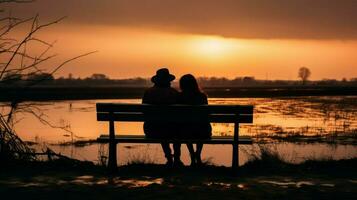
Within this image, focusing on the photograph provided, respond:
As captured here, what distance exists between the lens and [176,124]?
8.66m

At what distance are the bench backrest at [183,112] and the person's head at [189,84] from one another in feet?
2.72

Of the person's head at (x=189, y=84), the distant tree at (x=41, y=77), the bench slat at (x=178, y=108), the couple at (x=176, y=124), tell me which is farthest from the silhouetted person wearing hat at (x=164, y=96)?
the distant tree at (x=41, y=77)

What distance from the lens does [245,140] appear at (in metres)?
8.48

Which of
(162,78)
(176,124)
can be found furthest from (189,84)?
(176,124)

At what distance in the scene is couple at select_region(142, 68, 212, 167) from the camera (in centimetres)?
862

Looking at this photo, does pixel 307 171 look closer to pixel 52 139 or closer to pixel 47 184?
pixel 47 184

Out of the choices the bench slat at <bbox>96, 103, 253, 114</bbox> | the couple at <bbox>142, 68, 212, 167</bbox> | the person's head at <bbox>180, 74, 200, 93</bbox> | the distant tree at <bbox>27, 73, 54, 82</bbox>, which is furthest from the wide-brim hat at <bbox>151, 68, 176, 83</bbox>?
the distant tree at <bbox>27, 73, 54, 82</bbox>

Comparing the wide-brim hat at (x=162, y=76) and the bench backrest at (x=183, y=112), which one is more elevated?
the wide-brim hat at (x=162, y=76)

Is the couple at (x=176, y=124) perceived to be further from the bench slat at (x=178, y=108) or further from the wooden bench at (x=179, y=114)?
the bench slat at (x=178, y=108)

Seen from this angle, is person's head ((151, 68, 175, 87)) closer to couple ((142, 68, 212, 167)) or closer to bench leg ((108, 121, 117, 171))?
couple ((142, 68, 212, 167))

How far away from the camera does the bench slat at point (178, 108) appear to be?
8.33 m

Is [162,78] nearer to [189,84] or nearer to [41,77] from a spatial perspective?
[189,84]

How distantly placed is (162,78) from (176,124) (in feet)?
3.17

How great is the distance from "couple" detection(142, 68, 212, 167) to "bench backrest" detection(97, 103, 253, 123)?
27 cm
